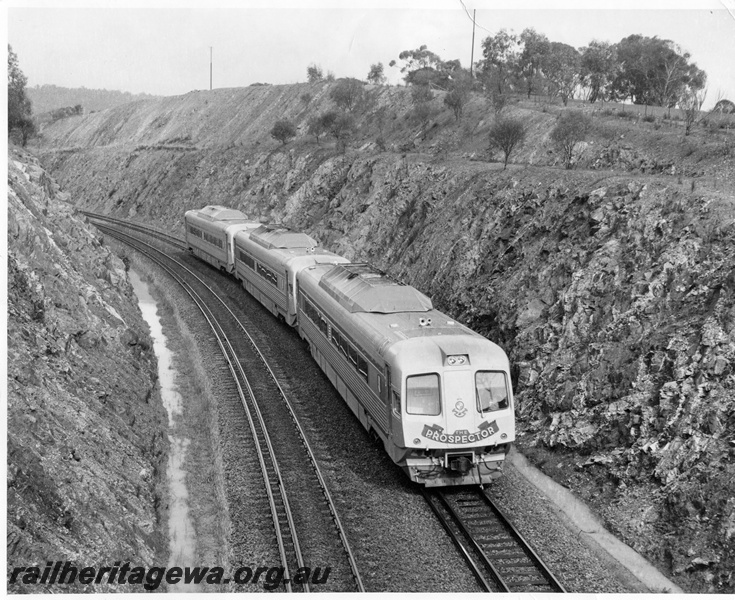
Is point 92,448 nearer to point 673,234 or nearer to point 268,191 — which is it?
point 673,234

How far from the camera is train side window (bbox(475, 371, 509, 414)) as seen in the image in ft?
50.4

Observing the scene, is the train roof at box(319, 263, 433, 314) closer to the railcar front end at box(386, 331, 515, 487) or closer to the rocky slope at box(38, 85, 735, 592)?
the railcar front end at box(386, 331, 515, 487)

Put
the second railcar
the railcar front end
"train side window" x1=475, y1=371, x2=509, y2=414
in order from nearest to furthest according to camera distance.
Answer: the railcar front end, "train side window" x1=475, y1=371, x2=509, y2=414, the second railcar

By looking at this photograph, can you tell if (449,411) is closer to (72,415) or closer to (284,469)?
(284,469)

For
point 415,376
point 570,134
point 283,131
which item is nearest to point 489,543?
point 415,376

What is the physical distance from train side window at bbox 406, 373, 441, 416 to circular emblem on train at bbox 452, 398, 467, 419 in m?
0.35

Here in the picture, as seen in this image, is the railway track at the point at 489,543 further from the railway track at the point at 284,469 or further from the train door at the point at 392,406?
the railway track at the point at 284,469

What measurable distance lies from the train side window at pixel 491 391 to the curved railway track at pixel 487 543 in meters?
2.02

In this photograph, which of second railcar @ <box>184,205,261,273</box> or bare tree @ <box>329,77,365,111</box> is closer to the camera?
second railcar @ <box>184,205,261,273</box>

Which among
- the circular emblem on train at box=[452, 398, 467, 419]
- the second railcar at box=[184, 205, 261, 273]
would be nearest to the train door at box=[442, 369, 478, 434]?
the circular emblem on train at box=[452, 398, 467, 419]

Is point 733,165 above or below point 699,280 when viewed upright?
above

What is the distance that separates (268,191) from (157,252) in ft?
43.0

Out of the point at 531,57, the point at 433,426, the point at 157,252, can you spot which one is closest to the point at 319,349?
the point at 433,426

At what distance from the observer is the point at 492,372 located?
51.1ft
